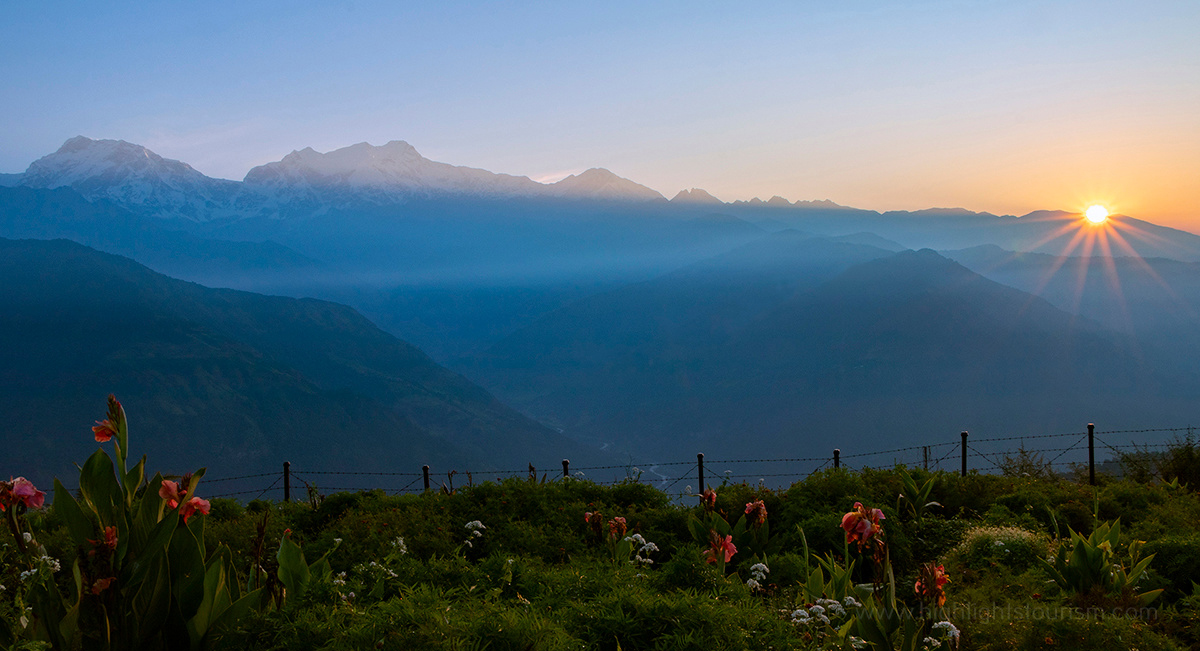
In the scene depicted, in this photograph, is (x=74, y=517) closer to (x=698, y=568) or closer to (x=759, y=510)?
(x=698, y=568)

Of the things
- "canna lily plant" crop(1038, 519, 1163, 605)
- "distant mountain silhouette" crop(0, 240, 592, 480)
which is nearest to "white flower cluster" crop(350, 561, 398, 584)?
"canna lily plant" crop(1038, 519, 1163, 605)

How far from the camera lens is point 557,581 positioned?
4.68 metres

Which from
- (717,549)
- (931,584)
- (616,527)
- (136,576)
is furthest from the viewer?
(616,527)

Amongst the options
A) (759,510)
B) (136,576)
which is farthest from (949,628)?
(136,576)

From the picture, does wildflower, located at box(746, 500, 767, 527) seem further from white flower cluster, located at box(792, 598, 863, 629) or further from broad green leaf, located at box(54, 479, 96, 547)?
broad green leaf, located at box(54, 479, 96, 547)

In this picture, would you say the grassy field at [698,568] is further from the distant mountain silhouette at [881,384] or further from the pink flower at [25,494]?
the distant mountain silhouette at [881,384]

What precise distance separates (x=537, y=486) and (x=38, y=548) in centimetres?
656

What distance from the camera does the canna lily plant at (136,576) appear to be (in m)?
3.58

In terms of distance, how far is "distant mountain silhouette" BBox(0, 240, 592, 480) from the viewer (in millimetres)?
116062

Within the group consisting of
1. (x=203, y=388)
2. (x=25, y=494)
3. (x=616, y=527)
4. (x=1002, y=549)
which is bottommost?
(x=203, y=388)

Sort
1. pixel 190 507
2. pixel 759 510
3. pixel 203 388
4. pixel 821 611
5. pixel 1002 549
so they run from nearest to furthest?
pixel 190 507, pixel 821 611, pixel 759 510, pixel 1002 549, pixel 203 388

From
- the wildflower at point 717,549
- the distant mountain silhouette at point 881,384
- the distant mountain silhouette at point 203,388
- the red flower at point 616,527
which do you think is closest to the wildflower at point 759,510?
the wildflower at point 717,549

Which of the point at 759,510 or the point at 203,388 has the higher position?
the point at 759,510

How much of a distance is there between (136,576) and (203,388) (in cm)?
14480
